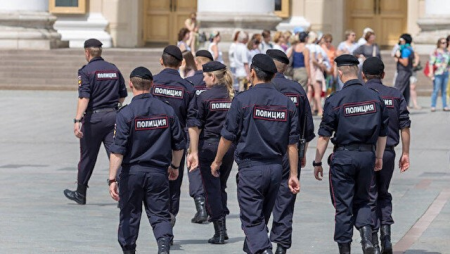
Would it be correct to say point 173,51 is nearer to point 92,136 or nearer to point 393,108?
point 393,108

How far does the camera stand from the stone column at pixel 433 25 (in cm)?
3141

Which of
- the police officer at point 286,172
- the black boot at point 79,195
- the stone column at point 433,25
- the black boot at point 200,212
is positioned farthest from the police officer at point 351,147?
the stone column at point 433,25

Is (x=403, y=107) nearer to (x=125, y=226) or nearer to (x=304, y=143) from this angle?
(x=304, y=143)

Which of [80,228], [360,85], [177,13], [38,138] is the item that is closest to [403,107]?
[360,85]

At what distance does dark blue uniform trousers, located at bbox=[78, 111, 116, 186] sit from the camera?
42.4ft

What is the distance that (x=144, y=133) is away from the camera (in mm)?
9312

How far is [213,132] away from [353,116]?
176 cm

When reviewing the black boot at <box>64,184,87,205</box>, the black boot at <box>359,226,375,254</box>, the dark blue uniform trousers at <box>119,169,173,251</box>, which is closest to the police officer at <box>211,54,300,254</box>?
the dark blue uniform trousers at <box>119,169,173,251</box>

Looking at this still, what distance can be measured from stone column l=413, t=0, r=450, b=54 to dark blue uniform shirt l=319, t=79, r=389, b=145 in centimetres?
2201

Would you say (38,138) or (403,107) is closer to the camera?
(403,107)

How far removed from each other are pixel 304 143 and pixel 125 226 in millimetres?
1590

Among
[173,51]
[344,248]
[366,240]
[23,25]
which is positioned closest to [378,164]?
[366,240]

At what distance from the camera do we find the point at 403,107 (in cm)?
1046

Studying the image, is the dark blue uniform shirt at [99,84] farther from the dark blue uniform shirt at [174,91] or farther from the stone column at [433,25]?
the stone column at [433,25]
